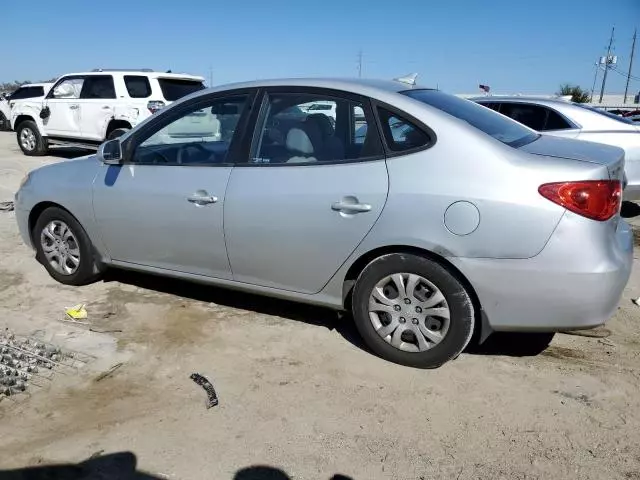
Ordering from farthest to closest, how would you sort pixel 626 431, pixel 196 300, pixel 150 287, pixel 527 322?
pixel 150 287 → pixel 196 300 → pixel 527 322 → pixel 626 431

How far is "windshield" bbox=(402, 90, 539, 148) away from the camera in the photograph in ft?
10.8

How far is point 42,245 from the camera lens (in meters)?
4.72

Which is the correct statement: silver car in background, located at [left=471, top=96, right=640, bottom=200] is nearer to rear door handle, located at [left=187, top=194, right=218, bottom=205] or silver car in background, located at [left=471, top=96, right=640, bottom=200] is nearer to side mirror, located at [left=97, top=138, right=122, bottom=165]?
rear door handle, located at [left=187, top=194, right=218, bottom=205]

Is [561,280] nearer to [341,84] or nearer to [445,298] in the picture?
[445,298]

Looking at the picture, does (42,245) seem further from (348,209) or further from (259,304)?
(348,209)

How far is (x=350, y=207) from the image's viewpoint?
3234mm

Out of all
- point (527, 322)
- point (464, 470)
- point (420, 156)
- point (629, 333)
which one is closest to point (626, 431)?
point (527, 322)

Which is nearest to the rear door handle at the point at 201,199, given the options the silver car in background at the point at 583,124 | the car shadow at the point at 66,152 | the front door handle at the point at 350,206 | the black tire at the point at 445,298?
the front door handle at the point at 350,206

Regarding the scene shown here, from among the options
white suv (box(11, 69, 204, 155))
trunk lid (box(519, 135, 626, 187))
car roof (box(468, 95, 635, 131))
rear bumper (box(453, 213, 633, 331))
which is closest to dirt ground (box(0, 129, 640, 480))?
rear bumper (box(453, 213, 633, 331))

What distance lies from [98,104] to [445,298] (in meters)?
10.8

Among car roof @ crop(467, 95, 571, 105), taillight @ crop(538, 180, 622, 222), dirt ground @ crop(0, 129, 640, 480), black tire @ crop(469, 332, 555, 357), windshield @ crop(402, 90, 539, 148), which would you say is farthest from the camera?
car roof @ crop(467, 95, 571, 105)

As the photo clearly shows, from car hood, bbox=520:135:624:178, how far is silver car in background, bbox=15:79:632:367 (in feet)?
0.06

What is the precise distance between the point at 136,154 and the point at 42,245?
1.33 meters

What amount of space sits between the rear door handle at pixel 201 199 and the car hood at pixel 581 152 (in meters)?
1.93
